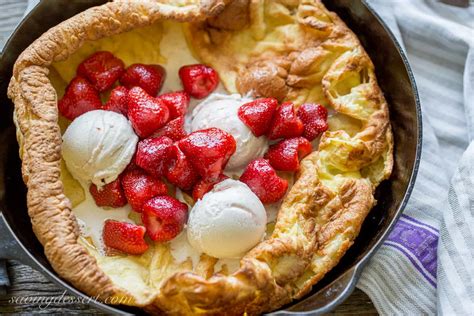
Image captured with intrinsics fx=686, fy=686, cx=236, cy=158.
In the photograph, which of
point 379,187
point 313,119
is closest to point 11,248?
point 313,119

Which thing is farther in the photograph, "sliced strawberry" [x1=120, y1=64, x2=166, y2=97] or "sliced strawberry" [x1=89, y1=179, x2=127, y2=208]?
"sliced strawberry" [x1=120, y1=64, x2=166, y2=97]

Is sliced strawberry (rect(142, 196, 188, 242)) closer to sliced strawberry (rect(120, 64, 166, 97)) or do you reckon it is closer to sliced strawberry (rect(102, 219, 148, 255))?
sliced strawberry (rect(102, 219, 148, 255))

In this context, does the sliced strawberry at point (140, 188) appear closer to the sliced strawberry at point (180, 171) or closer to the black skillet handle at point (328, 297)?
the sliced strawberry at point (180, 171)

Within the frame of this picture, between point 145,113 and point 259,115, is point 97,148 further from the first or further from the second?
point 259,115

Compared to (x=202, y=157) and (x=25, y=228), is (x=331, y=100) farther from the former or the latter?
(x=25, y=228)

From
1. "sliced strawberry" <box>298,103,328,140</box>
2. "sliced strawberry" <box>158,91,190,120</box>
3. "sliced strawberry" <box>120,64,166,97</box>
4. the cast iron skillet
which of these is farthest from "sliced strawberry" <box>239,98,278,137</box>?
the cast iron skillet

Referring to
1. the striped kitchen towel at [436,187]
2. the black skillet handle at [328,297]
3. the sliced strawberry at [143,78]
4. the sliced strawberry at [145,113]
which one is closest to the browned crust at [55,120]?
the sliced strawberry at [143,78]

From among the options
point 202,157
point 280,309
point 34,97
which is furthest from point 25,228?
point 280,309
